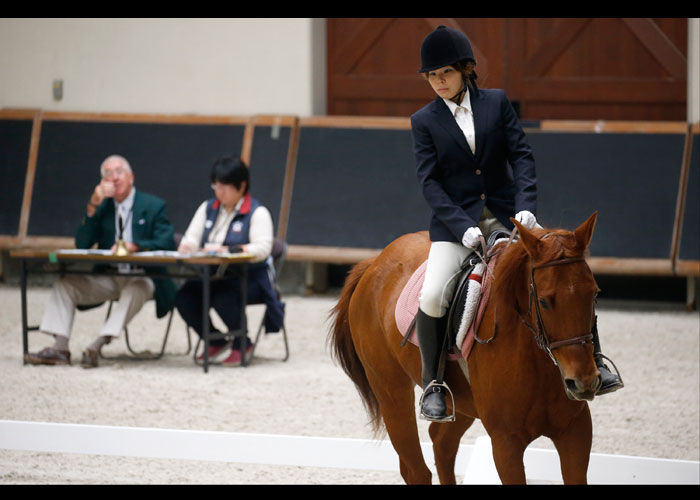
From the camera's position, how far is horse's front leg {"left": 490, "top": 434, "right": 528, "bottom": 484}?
308 centimetres

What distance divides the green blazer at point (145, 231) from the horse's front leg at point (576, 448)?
4.39 metres

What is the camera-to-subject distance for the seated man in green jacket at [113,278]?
6980 millimetres

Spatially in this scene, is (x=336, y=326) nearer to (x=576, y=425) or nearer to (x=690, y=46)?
(x=576, y=425)

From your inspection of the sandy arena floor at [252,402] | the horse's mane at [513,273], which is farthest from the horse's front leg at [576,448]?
the sandy arena floor at [252,402]

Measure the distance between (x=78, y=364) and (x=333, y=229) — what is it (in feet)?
10.9

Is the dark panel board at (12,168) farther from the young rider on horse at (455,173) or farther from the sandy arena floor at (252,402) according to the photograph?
the young rider on horse at (455,173)

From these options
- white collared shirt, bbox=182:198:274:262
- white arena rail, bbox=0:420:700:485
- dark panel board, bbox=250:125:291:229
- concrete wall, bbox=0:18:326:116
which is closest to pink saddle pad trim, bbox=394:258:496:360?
white arena rail, bbox=0:420:700:485

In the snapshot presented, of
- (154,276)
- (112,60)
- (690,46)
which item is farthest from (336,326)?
(112,60)

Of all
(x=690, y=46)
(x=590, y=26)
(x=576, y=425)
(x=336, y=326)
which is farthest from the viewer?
(x=590, y=26)

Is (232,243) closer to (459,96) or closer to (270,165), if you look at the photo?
(270,165)

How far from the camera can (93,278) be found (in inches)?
280

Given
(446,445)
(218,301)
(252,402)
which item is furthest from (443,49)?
(218,301)

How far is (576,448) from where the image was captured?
3.11m

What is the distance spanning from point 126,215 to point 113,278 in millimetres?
435
